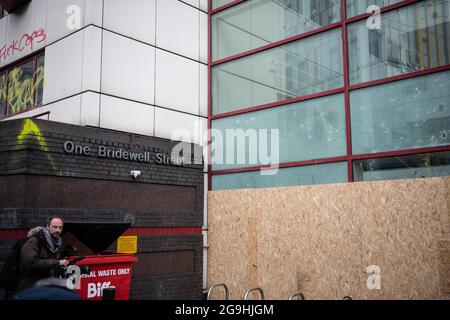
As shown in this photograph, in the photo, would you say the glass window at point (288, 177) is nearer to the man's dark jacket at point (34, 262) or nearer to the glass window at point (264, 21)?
the glass window at point (264, 21)

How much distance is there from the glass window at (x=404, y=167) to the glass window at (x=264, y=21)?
10.6 ft

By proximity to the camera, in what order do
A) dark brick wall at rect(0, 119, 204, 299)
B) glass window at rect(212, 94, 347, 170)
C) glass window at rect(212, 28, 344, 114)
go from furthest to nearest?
glass window at rect(212, 28, 344, 114), glass window at rect(212, 94, 347, 170), dark brick wall at rect(0, 119, 204, 299)

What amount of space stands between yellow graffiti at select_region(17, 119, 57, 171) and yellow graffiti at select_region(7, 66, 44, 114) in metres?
2.58

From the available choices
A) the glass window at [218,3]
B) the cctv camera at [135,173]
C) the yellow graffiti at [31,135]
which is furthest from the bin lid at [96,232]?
the glass window at [218,3]

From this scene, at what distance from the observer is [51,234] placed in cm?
618

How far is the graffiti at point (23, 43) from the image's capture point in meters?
10.6

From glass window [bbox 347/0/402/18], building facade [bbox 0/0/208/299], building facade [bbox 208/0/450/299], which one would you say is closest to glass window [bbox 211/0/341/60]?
building facade [bbox 208/0/450/299]

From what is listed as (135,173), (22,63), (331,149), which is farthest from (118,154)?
(331,149)

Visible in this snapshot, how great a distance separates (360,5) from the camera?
9492 mm

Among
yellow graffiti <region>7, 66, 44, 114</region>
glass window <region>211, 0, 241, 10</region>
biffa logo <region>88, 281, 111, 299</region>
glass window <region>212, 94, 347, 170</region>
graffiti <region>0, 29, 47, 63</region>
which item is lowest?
biffa logo <region>88, 281, 111, 299</region>

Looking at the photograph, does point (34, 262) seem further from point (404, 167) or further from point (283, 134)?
point (404, 167)

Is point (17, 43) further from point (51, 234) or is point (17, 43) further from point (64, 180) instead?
point (51, 234)

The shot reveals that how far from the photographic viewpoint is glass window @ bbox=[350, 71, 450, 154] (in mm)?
8211

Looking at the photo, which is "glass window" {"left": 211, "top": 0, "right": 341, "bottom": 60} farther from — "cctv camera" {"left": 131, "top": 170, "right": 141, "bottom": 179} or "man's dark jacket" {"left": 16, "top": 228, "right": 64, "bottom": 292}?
"man's dark jacket" {"left": 16, "top": 228, "right": 64, "bottom": 292}
